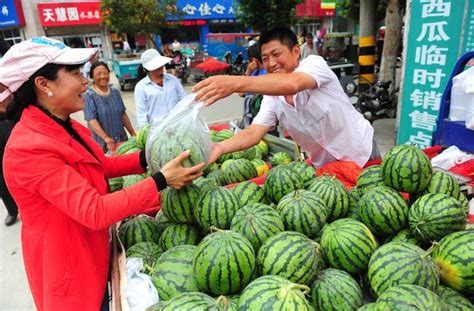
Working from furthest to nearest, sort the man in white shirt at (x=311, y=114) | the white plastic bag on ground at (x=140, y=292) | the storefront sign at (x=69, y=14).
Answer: the storefront sign at (x=69, y=14) → the man in white shirt at (x=311, y=114) → the white plastic bag on ground at (x=140, y=292)

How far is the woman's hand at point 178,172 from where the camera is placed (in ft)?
5.71

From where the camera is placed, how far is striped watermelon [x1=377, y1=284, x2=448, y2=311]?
117 cm

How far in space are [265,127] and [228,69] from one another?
14869mm

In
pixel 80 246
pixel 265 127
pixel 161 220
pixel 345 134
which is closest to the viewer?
pixel 80 246

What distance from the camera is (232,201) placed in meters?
1.90

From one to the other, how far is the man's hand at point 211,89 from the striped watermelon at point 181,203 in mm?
490

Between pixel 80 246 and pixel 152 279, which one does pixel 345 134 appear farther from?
pixel 80 246

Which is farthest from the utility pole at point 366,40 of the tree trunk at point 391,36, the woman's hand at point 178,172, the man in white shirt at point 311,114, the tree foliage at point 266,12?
the woman's hand at point 178,172

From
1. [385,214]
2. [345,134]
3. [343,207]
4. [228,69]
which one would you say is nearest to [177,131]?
[343,207]

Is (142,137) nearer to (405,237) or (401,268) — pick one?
(405,237)

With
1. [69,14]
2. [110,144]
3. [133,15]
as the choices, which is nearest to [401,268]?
[110,144]

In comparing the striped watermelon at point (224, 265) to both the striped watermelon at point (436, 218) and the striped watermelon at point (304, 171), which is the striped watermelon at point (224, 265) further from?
the striped watermelon at point (304, 171)

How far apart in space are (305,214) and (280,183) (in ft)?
1.32

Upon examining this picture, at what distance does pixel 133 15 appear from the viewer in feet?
62.0
